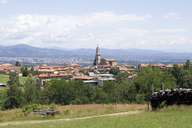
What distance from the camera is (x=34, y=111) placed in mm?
25484

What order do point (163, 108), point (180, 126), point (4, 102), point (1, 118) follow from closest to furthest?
point (180, 126) < point (163, 108) < point (1, 118) < point (4, 102)

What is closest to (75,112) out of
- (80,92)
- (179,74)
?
(80,92)

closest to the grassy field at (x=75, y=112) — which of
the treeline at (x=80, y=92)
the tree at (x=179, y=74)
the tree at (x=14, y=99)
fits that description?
the treeline at (x=80, y=92)

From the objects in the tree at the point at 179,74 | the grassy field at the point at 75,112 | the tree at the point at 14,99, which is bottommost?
the tree at the point at 14,99

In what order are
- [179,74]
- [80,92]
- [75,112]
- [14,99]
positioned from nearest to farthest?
1. [75,112]
2. [14,99]
3. [80,92]
4. [179,74]

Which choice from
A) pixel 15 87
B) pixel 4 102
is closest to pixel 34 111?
pixel 4 102

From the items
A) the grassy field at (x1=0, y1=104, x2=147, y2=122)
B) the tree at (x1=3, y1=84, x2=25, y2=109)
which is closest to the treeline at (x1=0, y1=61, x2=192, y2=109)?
the tree at (x1=3, y1=84, x2=25, y2=109)

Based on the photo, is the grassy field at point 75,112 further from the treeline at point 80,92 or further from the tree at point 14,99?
the tree at point 14,99

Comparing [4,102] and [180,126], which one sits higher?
[180,126]

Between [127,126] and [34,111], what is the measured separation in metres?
10.1

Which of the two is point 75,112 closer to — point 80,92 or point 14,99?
point 80,92

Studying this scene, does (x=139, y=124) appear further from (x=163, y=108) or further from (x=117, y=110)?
(x=117, y=110)

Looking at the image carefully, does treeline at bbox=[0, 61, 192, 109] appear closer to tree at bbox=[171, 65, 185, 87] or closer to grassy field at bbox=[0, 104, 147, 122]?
tree at bbox=[171, 65, 185, 87]

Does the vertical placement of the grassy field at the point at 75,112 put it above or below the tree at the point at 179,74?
above
